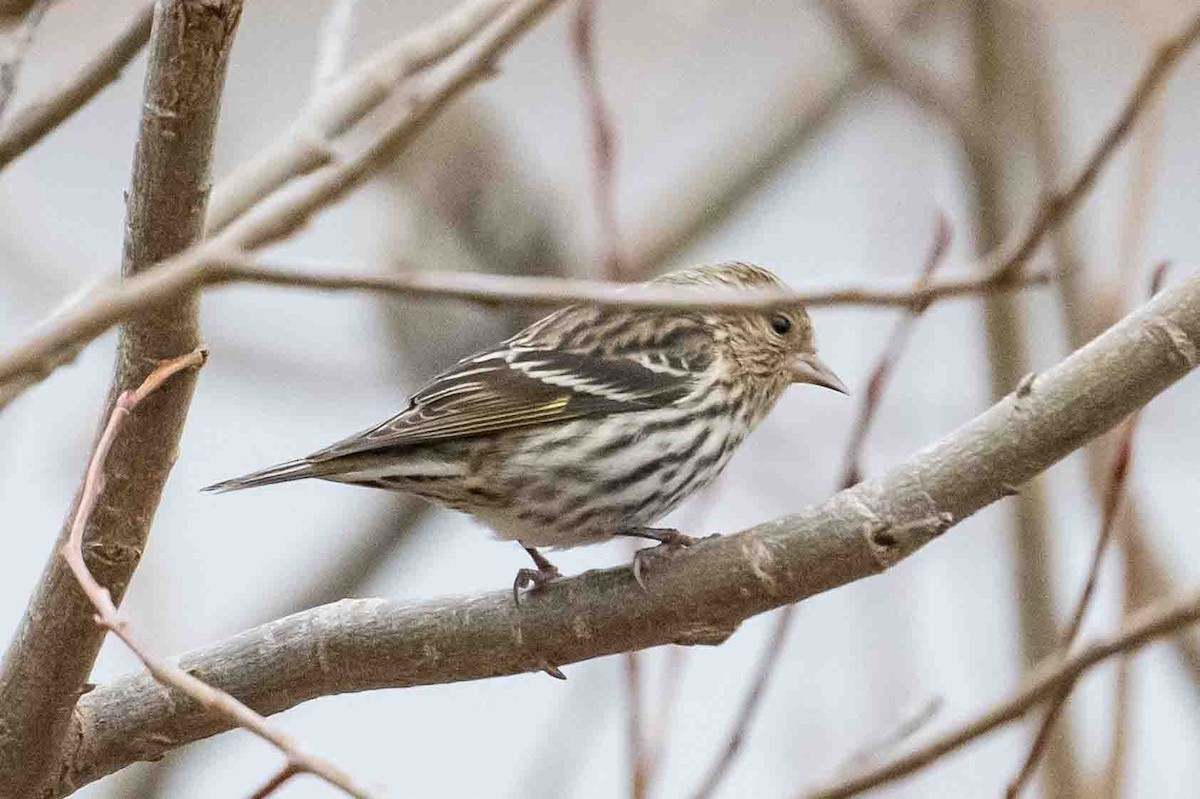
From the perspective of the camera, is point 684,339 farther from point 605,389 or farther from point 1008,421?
point 1008,421

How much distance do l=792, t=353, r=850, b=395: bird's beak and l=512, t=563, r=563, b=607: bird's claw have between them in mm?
1536

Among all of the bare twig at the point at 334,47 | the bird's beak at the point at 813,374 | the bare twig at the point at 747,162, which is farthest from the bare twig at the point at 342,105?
the bare twig at the point at 747,162

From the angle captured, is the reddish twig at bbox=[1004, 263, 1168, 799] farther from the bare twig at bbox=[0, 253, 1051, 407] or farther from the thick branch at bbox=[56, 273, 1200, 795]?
the bare twig at bbox=[0, 253, 1051, 407]

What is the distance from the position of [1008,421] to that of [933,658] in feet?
13.6

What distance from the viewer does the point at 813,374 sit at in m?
5.60

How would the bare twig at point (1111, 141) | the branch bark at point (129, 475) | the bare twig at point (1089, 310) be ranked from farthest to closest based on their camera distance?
the bare twig at point (1089, 310), the branch bark at point (129, 475), the bare twig at point (1111, 141)

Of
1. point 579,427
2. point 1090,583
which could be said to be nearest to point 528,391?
point 579,427

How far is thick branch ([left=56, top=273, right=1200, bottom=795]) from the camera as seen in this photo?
315 centimetres

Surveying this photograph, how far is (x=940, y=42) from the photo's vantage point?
910 centimetres

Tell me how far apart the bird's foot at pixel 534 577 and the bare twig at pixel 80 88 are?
1380mm

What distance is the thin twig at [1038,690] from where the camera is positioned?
6.00 ft

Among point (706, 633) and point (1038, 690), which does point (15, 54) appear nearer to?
point (706, 633)

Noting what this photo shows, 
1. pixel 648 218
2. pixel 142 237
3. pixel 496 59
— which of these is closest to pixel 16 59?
pixel 142 237

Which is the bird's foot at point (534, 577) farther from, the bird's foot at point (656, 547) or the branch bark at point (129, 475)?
the branch bark at point (129, 475)
